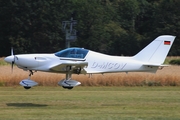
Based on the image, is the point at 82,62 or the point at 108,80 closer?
the point at 82,62

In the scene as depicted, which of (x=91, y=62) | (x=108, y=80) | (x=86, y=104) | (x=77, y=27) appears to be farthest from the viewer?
(x=77, y=27)

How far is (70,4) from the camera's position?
214ft

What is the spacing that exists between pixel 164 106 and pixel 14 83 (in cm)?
1089

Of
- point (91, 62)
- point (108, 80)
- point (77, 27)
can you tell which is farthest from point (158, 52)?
point (77, 27)

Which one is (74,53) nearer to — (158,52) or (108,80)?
(158,52)

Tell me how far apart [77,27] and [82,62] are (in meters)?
42.7

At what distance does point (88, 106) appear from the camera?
17.8m

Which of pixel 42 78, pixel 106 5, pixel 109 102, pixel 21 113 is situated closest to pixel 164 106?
pixel 109 102

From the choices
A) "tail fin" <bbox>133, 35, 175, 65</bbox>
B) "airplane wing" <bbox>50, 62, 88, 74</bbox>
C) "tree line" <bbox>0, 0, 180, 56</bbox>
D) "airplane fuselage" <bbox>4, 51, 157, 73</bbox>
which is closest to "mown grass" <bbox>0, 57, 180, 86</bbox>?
"tail fin" <bbox>133, 35, 175, 65</bbox>

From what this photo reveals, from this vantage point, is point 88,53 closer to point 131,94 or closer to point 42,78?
point 131,94

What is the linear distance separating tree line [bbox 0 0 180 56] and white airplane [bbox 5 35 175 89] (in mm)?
37399

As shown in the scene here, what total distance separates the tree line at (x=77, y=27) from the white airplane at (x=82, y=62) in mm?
37399

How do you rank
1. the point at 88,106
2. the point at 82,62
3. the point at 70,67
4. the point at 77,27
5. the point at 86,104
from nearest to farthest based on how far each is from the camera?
the point at 88,106 < the point at 86,104 < the point at 82,62 < the point at 70,67 < the point at 77,27

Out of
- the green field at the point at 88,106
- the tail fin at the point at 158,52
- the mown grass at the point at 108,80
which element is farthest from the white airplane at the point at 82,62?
the mown grass at the point at 108,80
